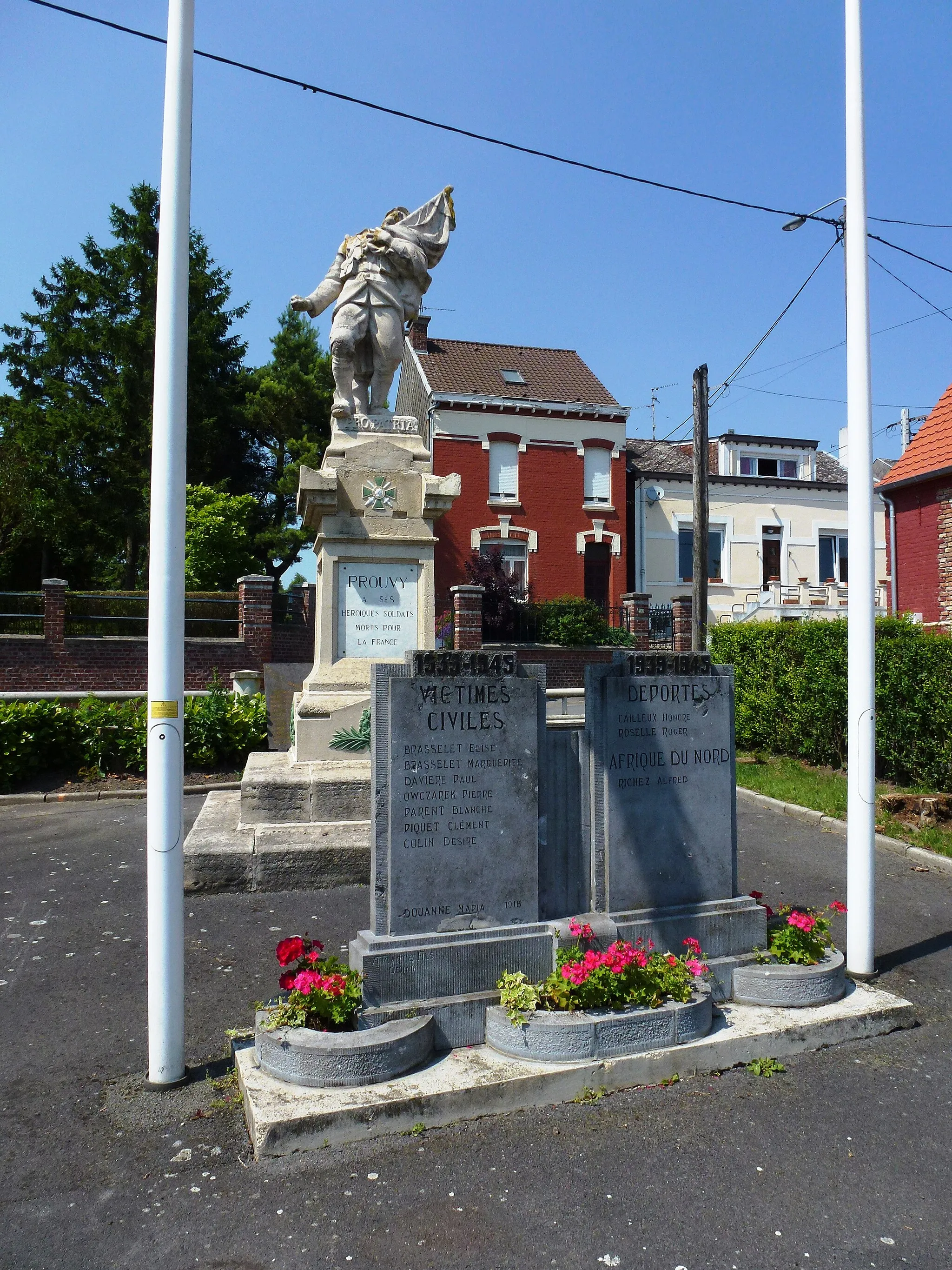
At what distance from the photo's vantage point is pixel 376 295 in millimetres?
8750

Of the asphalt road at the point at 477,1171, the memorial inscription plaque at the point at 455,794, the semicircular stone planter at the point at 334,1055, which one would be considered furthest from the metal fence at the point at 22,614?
the semicircular stone planter at the point at 334,1055

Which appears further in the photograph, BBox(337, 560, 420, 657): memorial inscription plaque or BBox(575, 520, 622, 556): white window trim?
BBox(575, 520, 622, 556): white window trim

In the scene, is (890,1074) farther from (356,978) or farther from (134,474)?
(134,474)

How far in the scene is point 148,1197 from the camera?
319 centimetres

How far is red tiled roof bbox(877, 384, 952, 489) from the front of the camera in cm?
1667

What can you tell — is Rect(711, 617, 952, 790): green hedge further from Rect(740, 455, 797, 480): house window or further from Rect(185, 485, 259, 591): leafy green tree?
Rect(740, 455, 797, 480): house window

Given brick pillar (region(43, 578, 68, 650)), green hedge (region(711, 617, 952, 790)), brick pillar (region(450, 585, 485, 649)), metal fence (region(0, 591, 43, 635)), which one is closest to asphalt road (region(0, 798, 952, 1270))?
green hedge (region(711, 617, 952, 790))

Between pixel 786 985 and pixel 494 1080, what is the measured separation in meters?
1.77

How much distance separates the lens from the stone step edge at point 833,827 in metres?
7.89

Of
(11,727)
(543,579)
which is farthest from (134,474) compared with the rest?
(11,727)

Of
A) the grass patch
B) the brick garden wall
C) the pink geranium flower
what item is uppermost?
the brick garden wall

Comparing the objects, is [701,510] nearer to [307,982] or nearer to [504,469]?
[307,982]

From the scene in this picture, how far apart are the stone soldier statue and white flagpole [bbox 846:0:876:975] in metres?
4.54

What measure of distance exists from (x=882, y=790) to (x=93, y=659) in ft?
49.4
